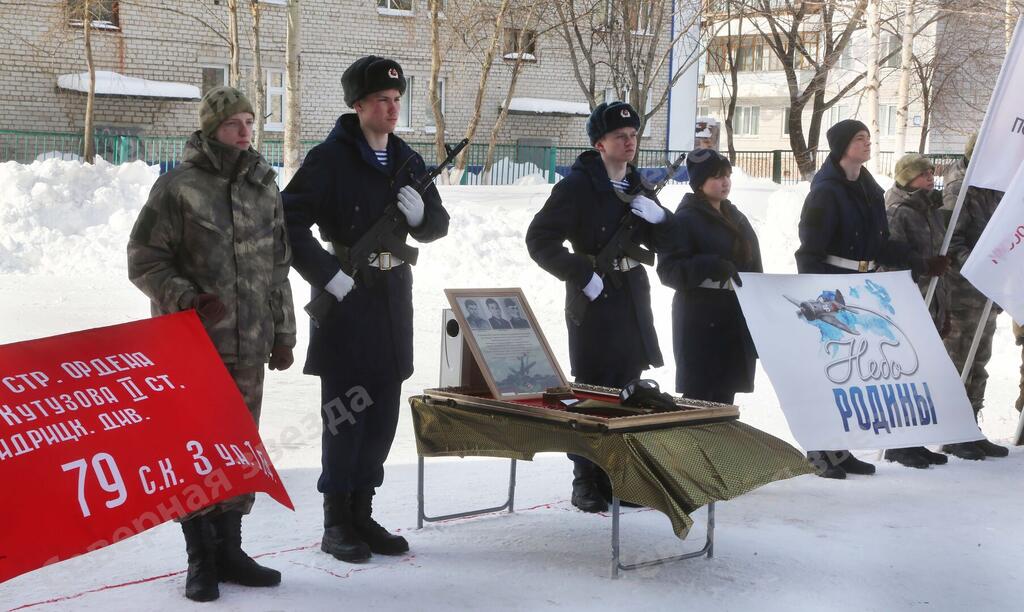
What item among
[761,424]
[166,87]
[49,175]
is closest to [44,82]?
[166,87]

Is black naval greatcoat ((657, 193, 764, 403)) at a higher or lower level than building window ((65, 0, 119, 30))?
lower

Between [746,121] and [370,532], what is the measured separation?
52109 mm

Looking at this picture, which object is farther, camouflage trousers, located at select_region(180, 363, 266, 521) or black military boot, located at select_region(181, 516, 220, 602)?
camouflage trousers, located at select_region(180, 363, 266, 521)

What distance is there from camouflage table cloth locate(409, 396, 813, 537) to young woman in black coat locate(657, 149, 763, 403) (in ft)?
4.25

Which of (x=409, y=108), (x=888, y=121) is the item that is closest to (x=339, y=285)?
(x=409, y=108)

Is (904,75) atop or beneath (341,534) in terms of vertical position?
atop

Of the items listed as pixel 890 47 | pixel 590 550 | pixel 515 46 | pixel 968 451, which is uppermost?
pixel 890 47

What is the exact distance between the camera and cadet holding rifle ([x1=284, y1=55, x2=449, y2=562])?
4656mm

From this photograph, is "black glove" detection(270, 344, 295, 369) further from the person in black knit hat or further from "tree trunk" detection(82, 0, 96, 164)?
"tree trunk" detection(82, 0, 96, 164)

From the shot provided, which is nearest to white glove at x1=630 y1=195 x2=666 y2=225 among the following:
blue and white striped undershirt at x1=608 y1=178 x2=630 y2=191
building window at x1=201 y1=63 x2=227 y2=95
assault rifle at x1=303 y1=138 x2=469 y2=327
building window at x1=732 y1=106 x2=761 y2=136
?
blue and white striped undershirt at x1=608 y1=178 x2=630 y2=191

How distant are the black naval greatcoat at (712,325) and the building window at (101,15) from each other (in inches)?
822

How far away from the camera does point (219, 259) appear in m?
4.17

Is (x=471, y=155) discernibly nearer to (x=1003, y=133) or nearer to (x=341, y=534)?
(x=1003, y=133)

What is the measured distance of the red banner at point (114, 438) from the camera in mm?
3273
